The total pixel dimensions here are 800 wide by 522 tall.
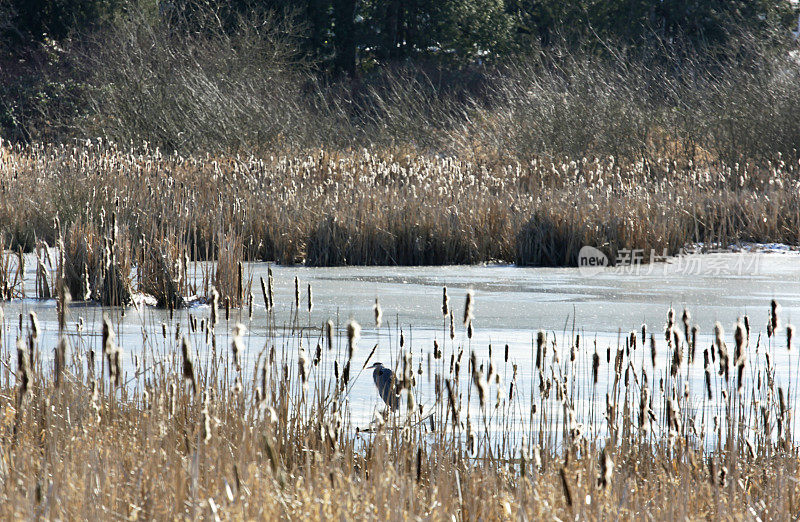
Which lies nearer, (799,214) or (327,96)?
(799,214)

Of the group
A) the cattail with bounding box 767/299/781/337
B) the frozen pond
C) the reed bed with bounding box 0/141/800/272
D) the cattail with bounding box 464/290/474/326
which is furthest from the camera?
the reed bed with bounding box 0/141/800/272

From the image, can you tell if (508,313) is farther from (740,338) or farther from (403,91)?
(403,91)

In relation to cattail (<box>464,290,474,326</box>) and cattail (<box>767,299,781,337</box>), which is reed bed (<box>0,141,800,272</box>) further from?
cattail (<box>767,299,781,337</box>)

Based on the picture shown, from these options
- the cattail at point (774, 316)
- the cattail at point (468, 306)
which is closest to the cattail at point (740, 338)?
the cattail at point (774, 316)

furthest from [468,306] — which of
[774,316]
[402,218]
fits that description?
[402,218]

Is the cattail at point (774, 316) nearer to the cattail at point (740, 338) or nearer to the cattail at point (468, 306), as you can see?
the cattail at point (740, 338)

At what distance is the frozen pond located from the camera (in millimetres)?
4402

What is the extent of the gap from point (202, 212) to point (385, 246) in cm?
194

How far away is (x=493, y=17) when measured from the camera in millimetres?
34219

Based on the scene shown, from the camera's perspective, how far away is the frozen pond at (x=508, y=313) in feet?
14.4

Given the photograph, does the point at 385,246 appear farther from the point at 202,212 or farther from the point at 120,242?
the point at 120,242

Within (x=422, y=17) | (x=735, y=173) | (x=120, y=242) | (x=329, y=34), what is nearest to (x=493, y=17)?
(x=422, y=17)

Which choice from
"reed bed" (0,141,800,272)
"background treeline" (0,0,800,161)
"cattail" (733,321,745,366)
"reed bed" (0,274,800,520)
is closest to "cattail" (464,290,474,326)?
"reed bed" (0,274,800,520)

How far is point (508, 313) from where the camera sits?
6.46 m
